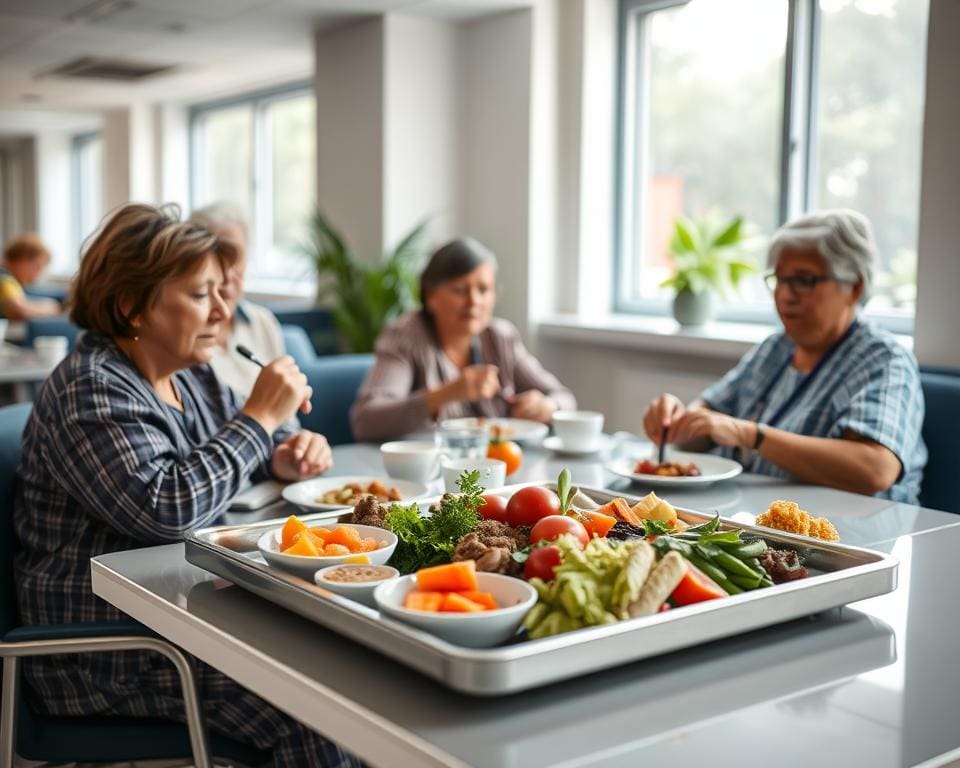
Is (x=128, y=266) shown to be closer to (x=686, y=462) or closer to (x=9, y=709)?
(x=9, y=709)

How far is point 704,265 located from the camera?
163 inches

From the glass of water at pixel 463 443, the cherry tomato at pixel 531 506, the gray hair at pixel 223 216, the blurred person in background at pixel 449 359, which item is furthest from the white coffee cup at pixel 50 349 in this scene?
the cherry tomato at pixel 531 506

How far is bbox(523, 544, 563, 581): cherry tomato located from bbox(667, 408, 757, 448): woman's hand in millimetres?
1139

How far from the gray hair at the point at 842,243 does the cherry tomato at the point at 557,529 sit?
1381 mm

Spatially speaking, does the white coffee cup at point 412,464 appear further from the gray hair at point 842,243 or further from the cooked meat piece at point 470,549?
the gray hair at point 842,243

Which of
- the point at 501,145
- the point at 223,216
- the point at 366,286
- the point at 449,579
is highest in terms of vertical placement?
the point at 501,145

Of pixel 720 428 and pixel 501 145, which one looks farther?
pixel 501 145

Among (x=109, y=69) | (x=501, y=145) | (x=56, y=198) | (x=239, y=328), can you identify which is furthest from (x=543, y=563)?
(x=56, y=198)

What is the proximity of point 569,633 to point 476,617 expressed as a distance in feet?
0.27

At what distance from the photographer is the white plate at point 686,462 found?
1.88m

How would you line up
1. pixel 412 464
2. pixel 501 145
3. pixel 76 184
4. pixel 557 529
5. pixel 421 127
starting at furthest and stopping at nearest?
pixel 76 184 < pixel 421 127 < pixel 501 145 < pixel 412 464 < pixel 557 529

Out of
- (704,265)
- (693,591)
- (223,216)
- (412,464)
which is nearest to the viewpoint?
(693,591)

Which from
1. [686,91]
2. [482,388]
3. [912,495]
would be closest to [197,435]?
[482,388]

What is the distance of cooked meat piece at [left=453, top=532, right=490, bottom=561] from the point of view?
108 cm
